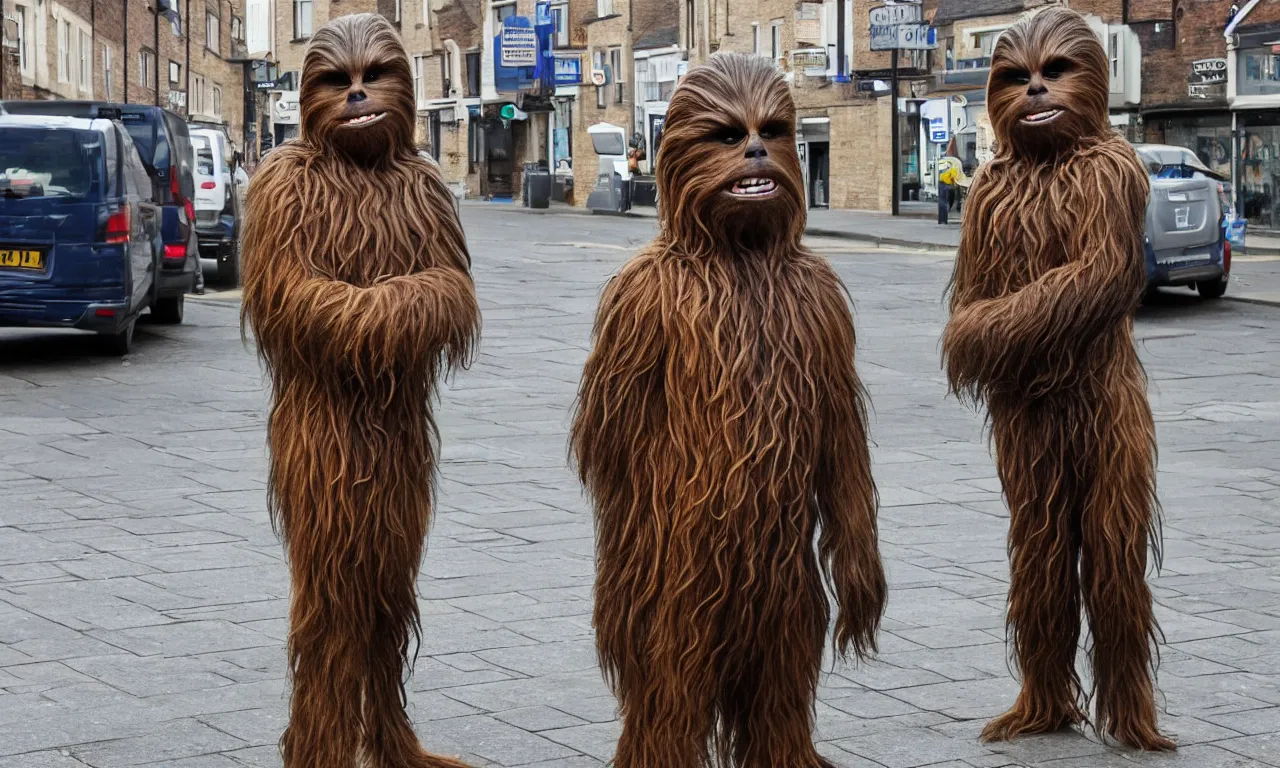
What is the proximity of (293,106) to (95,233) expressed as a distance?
46992mm

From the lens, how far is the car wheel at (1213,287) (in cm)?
1834

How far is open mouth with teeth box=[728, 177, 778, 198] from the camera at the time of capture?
153 inches

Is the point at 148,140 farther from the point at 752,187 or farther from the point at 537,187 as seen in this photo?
the point at 537,187

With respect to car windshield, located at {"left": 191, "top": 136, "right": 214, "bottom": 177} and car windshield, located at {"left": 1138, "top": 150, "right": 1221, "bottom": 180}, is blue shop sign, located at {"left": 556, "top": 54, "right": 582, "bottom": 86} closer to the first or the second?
car windshield, located at {"left": 191, "top": 136, "right": 214, "bottom": 177}

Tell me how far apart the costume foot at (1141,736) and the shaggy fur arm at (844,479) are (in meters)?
1.20

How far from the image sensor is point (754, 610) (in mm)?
3967

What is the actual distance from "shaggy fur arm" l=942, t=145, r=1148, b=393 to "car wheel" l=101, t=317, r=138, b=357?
10.3 meters

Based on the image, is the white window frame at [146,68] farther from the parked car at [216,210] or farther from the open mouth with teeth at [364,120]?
the open mouth with teeth at [364,120]

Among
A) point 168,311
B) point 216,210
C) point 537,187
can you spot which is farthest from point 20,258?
point 537,187

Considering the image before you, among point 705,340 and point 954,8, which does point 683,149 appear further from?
point 954,8

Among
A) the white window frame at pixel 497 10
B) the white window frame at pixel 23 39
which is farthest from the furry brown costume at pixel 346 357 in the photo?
the white window frame at pixel 497 10

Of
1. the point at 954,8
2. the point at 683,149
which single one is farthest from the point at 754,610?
the point at 954,8

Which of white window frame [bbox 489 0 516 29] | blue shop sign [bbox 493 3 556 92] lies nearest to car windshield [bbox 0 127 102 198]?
blue shop sign [bbox 493 3 556 92]

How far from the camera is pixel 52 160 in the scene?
1338 cm
